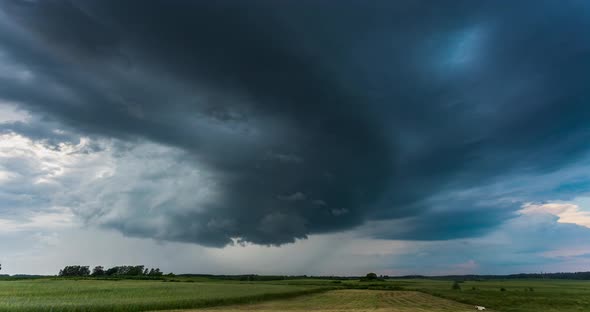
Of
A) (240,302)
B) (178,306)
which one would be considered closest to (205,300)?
(178,306)

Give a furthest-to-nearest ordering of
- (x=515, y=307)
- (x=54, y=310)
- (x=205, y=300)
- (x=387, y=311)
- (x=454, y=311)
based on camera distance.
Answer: (x=515, y=307) < (x=205, y=300) < (x=454, y=311) < (x=387, y=311) < (x=54, y=310)

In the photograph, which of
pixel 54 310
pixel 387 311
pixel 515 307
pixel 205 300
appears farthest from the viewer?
pixel 515 307

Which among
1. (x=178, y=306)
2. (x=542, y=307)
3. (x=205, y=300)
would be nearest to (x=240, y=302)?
(x=205, y=300)

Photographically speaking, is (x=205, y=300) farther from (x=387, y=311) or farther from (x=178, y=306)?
(x=387, y=311)

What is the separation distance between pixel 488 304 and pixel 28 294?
6751 cm

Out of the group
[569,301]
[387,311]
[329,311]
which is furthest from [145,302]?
[569,301]

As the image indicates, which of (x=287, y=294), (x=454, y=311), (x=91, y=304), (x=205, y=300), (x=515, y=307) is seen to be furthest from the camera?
(x=287, y=294)

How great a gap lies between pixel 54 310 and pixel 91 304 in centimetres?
425

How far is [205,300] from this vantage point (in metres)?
47.7

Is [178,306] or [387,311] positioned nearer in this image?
[387,311]

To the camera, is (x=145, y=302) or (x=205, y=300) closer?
(x=145, y=302)

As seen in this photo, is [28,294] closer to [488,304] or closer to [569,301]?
[488,304]

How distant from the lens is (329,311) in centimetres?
4006

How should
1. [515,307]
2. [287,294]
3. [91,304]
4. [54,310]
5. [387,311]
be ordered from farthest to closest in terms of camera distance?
[287,294] → [515,307] → [387,311] → [91,304] → [54,310]
